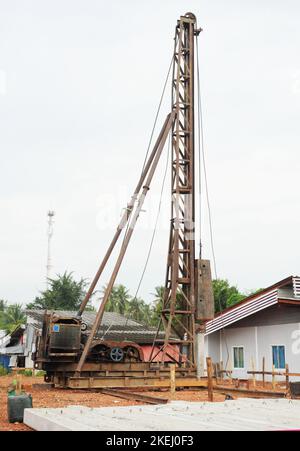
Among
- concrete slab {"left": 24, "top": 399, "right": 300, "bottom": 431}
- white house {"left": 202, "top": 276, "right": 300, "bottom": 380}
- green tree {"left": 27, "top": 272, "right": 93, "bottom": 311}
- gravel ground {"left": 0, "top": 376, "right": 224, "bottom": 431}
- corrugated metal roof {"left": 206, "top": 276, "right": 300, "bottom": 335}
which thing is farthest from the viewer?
green tree {"left": 27, "top": 272, "right": 93, "bottom": 311}

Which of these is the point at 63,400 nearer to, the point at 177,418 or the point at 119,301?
the point at 177,418

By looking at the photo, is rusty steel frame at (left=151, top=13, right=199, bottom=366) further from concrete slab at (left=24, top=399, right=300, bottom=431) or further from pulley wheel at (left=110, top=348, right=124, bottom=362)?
concrete slab at (left=24, top=399, right=300, bottom=431)

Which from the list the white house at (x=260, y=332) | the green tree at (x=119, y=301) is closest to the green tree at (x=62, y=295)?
the green tree at (x=119, y=301)

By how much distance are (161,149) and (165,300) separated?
6.11 metres

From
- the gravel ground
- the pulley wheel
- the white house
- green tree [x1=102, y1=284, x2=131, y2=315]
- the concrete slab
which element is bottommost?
the gravel ground

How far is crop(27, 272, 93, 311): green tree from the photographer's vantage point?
60625 millimetres

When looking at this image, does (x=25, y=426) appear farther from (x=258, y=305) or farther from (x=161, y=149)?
(x=258, y=305)

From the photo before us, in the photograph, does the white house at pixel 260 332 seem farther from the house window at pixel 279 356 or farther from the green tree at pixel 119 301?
the green tree at pixel 119 301

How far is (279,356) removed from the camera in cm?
2509

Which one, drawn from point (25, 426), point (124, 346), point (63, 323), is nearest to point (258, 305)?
point (124, 346)

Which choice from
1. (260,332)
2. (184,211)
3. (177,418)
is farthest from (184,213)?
(177,418)

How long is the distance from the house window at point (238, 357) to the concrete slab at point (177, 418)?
18004 millimetres

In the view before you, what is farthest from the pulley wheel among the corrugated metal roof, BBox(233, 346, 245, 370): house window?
BBox(233, 346, 245, 370): house window

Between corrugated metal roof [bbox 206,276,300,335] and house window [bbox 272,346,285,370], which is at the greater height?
corrugated metal roof [bbox 206,276,300,335]
